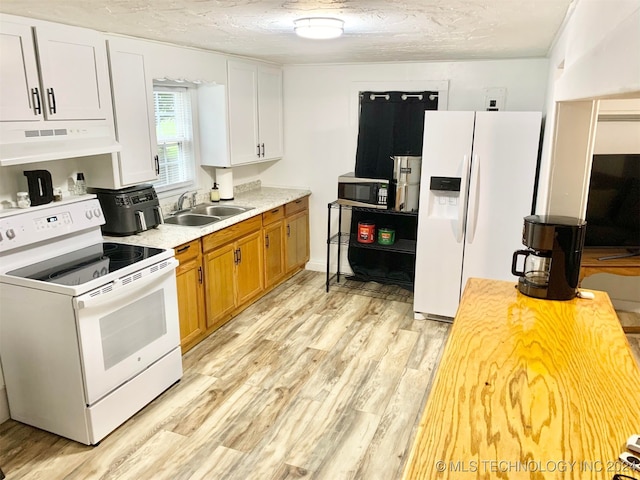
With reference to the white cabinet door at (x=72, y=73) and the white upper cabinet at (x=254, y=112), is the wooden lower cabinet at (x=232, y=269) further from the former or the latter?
the white cabinet door at (x=72, y=73)

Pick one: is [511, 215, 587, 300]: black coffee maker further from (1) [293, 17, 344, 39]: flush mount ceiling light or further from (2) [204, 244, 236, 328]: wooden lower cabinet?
(2) [204, 244, 236, 328]: wooden lower cabinet

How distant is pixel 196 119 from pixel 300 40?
143 cm

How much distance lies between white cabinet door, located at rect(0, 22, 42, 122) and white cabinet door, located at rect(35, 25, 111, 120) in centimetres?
5

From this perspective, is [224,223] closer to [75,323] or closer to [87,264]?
[87,264]

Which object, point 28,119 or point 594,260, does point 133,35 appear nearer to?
point 28,119

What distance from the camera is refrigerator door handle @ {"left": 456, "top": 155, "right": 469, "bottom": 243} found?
3711 mm

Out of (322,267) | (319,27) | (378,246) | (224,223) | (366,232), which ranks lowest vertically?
(322,267)

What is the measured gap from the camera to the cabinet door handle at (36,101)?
252 cm

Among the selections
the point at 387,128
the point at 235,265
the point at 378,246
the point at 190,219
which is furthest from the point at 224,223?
the point at 387,128

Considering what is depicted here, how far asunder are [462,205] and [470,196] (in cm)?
9

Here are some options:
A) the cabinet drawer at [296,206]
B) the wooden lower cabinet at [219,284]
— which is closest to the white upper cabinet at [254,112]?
the cabinet drawer at [296,206]

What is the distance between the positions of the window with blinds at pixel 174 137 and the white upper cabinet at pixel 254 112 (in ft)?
1.21

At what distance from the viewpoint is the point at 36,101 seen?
2.54 m

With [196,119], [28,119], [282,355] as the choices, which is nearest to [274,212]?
[196,119]
